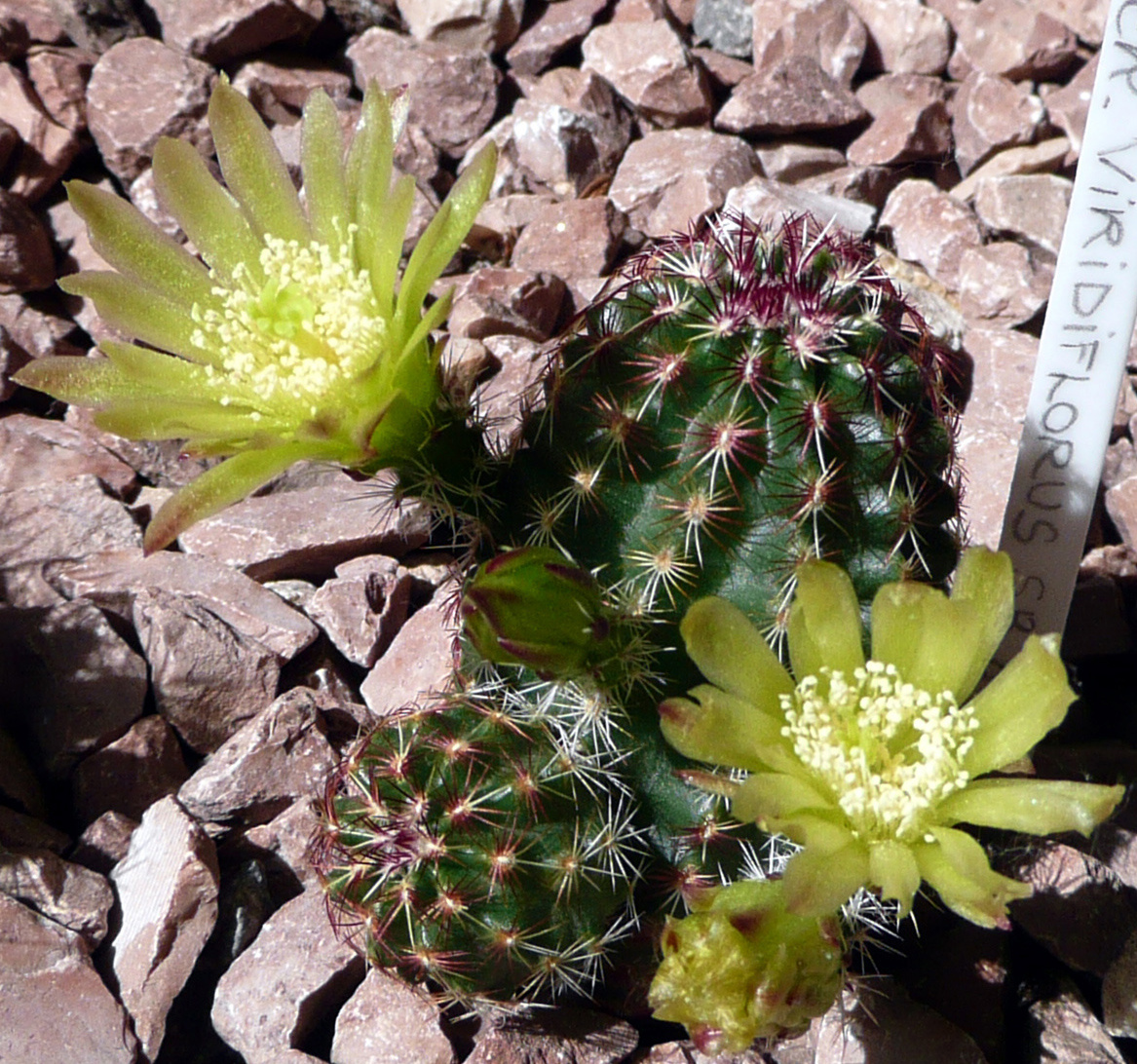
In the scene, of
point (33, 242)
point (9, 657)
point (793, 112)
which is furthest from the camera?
point (793, 112)

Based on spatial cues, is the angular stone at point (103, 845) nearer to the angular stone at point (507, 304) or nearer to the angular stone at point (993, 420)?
the angular stone at point (507, 304)

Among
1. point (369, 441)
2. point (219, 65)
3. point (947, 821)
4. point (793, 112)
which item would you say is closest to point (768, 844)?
point (947, 821)

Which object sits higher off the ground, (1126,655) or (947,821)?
(947,821)

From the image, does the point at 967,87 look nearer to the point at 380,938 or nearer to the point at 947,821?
the point at 947,821

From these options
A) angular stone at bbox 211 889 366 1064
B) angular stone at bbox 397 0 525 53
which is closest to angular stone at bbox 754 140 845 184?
angular stone at bbox 397 0 525 53

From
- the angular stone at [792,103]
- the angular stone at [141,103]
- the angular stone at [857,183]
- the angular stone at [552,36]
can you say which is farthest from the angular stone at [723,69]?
the angular stone at [141,103]

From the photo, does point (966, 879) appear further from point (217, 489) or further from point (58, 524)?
point (58, 524)
